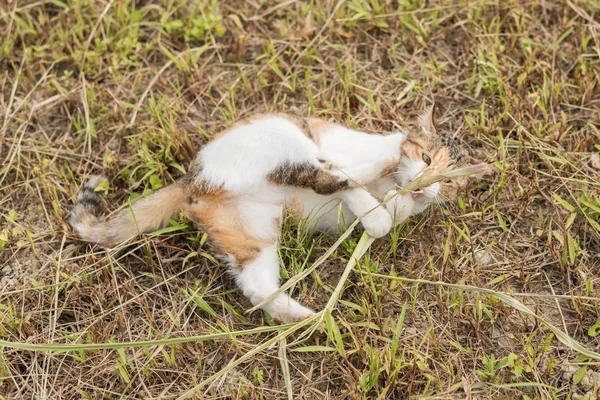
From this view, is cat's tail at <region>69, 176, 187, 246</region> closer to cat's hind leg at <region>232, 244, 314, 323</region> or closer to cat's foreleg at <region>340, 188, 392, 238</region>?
cat's hind leg at <region>232, 244, 314, 323</region>

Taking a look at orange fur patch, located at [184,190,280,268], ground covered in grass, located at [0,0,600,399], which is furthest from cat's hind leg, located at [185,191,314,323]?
ground covered in grass, located at [0,0,600,399]

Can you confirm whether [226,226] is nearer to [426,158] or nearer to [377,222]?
[377,222]

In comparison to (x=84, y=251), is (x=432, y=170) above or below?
above

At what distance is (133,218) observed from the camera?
12.2ft

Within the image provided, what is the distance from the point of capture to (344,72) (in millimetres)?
4574

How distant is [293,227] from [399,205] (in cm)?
60

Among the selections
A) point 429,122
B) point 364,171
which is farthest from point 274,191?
point 429,122

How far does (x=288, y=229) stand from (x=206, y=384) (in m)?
0.94

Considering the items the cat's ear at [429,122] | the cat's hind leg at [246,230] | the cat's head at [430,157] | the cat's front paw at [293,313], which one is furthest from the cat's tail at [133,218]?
the cat's ear at [429,122]

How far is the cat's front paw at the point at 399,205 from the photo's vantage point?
3.61 metres

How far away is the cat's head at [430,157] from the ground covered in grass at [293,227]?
0.60 ft

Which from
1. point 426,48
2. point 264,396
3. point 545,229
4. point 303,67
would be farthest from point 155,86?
point 545,229

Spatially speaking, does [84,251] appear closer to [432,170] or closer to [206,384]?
[206,384]

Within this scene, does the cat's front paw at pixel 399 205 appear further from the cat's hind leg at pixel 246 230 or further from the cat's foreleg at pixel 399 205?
the cat's hind leg at pixel 246 230
